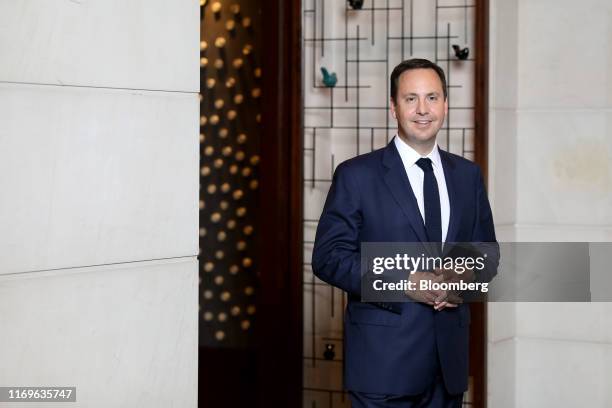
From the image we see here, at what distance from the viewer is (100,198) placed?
2.59 metres

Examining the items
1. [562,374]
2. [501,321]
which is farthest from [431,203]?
[562,374]

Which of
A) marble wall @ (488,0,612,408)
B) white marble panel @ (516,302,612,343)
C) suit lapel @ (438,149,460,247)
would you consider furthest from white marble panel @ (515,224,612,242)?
suit lapel @ (438,149,460,247)

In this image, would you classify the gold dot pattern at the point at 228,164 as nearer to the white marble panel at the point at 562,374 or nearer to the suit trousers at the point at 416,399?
the white marble panel at the point at 562,374

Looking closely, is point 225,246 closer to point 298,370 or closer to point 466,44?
point 298,370

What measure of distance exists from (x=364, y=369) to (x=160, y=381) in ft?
2.01

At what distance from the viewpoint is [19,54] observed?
7.85ft

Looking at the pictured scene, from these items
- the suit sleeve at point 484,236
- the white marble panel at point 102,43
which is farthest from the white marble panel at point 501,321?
the white marble panel at point 102,43

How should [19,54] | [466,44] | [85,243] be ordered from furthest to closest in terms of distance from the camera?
[466,44], [85,243], [19,54]

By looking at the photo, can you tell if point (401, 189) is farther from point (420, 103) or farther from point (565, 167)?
point (565, 167)

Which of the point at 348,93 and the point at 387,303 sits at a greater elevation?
the point at 348,93

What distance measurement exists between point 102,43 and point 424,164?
1.01 m

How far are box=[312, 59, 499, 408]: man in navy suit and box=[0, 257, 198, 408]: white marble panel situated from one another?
471 mm

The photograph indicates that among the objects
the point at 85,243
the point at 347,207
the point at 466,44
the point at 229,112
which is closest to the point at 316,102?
the point at 229,112

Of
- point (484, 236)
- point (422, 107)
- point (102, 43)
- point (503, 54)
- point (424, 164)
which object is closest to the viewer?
point (102, 43)
